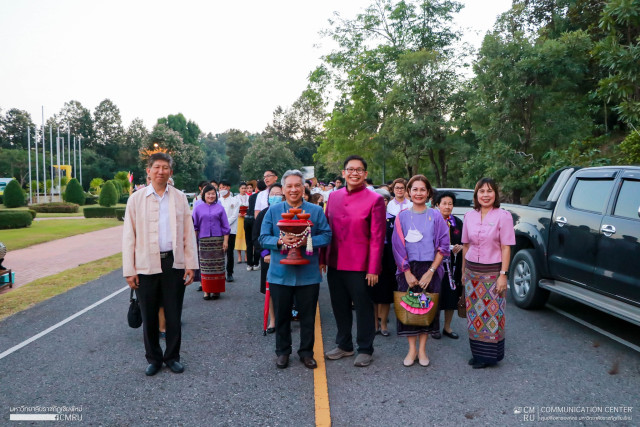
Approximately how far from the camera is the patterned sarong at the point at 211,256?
7562mm

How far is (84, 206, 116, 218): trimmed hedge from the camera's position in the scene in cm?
2955

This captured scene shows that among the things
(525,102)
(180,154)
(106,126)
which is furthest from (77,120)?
(525,102)

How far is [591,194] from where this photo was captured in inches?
226

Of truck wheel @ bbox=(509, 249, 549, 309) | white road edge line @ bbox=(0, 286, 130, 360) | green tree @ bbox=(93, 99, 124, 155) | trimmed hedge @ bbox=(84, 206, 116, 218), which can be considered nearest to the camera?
white road edge line @ bbox=(0, 286, 130, 360)

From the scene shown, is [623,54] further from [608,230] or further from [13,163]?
[13,163]

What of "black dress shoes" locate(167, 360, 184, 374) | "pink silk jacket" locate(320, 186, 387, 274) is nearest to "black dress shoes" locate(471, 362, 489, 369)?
"pink silk jacket" locate(320, 186, 387, 274)

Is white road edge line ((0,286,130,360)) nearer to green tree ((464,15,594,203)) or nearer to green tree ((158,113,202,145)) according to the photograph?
green tree ((464,15,594,203))

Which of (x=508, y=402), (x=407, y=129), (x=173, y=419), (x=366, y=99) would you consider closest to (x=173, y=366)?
(x=173, y=419)

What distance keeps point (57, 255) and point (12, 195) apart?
78.6 ft

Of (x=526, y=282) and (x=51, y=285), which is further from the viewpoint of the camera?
(x=51, y=285)

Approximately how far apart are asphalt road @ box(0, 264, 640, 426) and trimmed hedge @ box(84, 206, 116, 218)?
25730 mm

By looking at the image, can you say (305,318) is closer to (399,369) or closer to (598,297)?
(399,369)

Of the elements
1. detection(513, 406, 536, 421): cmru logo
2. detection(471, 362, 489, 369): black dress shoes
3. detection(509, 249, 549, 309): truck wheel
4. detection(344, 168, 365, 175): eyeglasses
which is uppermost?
detection(344, 168, 365, 175): eyeglasses

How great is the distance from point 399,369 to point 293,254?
58.4 inches
